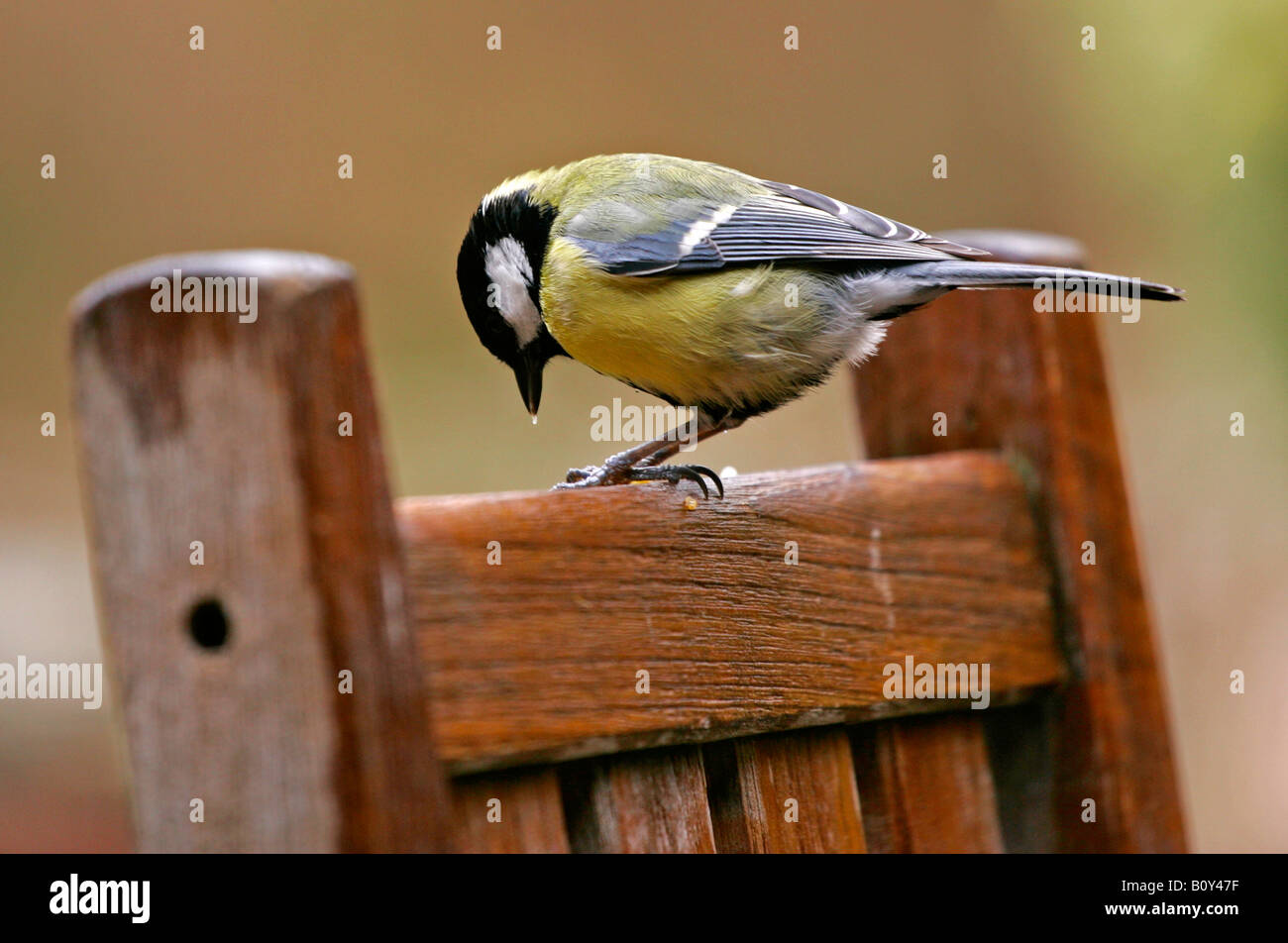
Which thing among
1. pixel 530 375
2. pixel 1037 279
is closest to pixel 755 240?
pixel 530 375

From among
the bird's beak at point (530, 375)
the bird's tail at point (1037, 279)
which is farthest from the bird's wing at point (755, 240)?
the bird's beak at point (530, 375)

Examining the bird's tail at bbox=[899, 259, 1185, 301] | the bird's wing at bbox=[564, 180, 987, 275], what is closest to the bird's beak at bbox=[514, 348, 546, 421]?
the bird's wing at bbox=[564, 180, 987, 275]

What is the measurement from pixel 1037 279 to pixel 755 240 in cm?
66

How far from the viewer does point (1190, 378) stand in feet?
17.5

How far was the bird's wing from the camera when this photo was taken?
246cm

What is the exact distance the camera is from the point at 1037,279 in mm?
2059

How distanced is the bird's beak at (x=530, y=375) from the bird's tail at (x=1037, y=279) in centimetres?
83

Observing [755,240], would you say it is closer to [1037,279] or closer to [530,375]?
[530,375]

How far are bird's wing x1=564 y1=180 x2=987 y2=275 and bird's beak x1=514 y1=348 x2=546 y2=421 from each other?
273 mm

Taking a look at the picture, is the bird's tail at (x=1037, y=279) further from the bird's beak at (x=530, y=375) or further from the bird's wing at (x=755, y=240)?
the bird's beak at (x=530, y=375)

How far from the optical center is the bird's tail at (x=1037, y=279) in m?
1.93

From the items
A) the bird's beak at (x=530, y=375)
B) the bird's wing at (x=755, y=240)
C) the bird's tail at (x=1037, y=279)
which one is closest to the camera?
the bird's tail at (x=1037, y=279)

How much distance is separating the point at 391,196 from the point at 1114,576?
4.63m

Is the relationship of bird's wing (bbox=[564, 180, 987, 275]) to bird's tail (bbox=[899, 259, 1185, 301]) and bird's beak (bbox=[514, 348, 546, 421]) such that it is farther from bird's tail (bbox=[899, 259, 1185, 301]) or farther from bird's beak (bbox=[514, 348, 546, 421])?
bird's beak (bbox=[514, 348, 546, 421])
